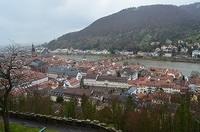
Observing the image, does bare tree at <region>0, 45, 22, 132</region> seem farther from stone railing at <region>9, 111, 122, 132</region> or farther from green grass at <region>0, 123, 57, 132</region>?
stone railing at <region>9, 111, 122, 132</region>

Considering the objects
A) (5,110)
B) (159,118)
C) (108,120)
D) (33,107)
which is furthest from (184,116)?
(5,110)

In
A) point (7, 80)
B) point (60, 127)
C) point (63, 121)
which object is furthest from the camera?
point (7, 80)

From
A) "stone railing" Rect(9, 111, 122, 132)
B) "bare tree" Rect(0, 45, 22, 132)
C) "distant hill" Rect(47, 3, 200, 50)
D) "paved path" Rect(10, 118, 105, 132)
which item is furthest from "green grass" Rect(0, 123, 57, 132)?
"distant hill" Rect(47, 3, 200, 50)

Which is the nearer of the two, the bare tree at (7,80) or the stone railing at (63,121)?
the bare tree at (7,80)

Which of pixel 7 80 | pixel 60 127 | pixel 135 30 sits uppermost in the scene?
pixel 135 30

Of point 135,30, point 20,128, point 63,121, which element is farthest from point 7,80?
point 135,30

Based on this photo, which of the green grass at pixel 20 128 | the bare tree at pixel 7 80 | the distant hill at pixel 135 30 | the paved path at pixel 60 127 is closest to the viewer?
the bare tree at pixel 7 80

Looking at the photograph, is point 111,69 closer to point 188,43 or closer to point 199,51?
point 199,51

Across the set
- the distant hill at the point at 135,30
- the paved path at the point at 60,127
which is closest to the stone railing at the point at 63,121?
the paved path at the point at 60,127

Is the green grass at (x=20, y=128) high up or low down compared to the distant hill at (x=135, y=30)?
down

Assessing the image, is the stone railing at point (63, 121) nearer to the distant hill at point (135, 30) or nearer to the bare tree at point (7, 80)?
the bare tree at point (7, 80)

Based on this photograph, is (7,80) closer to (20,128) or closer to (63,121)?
(20,128)
